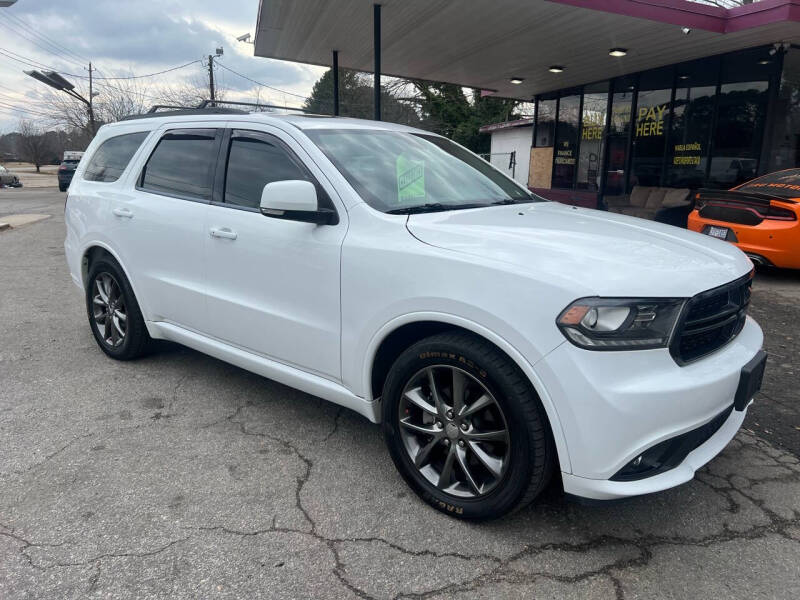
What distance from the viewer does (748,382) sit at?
2.47 meters

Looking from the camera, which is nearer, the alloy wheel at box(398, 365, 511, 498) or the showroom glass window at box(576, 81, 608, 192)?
the alloy wheel at box(398, 365, 511, 498)

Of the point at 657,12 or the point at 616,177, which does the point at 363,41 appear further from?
the point at 616,177

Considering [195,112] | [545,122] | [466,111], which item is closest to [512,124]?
[545,122]

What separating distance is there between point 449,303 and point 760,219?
6056mm

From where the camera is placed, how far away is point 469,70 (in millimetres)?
13789

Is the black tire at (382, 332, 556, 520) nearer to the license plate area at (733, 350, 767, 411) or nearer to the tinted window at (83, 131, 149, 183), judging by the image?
the license plate area at (733, 350, 767, 411)

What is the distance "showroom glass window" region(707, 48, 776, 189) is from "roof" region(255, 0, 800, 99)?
19.4 inches

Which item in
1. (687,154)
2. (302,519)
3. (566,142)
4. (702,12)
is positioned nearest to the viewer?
(302,519)

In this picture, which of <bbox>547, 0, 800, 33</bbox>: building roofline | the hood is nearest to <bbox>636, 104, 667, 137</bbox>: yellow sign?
<bbox>547, 0, 800, 33</bbox>: building roofline

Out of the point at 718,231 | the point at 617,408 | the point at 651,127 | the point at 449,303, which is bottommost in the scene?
the point at 617,408

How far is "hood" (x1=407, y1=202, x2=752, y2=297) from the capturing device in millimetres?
2213

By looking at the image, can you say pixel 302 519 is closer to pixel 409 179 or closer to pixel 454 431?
pixel 454 431

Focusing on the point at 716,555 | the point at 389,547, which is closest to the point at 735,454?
the point at 716,555

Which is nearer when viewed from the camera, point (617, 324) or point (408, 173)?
point (617, 324)
